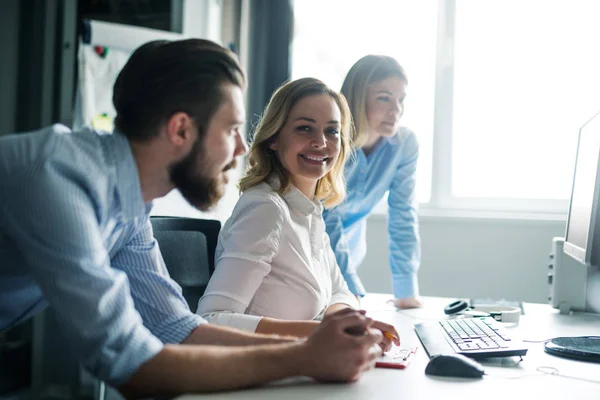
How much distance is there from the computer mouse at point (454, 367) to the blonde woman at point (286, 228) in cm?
16

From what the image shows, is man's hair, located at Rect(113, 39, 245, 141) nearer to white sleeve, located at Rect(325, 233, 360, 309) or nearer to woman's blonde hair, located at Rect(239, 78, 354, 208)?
woman's blonde hair, located at Rect(239, 78, 354, 208)

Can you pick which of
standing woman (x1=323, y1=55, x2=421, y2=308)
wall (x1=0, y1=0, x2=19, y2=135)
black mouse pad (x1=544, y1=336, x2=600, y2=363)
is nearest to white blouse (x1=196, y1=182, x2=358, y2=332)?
standing woman (x1=323, y1=55, x2=421, y2=308)

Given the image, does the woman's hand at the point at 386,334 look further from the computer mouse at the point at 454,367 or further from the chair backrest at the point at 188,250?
the chair backrest at the point at 188,250

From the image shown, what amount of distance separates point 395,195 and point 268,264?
110 cm

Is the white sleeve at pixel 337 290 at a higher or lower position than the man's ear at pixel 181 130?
lower

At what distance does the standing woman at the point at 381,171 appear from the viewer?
202 centimetres

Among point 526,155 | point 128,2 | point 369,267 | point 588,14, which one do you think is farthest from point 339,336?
point 588,14

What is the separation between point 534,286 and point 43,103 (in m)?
2.37

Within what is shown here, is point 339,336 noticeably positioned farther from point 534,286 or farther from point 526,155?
point 526,155

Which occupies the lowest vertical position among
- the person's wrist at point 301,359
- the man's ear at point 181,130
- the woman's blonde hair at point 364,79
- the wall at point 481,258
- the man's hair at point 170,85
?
the wall at point 481,258

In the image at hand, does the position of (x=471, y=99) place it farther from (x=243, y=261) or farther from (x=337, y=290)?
(x=243, y=261)

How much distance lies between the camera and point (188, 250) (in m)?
1.57

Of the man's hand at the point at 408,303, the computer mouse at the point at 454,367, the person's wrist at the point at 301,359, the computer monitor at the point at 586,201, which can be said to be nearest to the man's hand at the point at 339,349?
the person's wrist at the point at 301,359

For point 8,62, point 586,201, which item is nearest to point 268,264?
point 586,201
